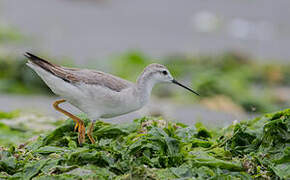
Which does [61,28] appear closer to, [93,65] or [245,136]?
[93,65]

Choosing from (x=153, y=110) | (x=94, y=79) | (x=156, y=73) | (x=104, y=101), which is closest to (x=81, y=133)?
(x=104, y=101)

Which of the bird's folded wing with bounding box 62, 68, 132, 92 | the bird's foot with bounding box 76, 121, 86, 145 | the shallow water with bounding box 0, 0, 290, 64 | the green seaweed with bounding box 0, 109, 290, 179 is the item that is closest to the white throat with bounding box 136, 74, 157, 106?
the bird's folded wing with bounding box 62, 68, 132, 92

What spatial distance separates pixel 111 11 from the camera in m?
13.9

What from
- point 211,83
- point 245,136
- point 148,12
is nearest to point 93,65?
point 211,83

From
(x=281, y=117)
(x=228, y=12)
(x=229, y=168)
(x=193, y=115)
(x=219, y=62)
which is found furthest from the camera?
(x=228, y=12)

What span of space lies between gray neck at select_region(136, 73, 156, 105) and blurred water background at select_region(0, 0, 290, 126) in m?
2.26

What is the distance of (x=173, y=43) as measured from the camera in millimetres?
12000

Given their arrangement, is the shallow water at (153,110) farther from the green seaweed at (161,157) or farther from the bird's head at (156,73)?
the green seaweed at (161,157)


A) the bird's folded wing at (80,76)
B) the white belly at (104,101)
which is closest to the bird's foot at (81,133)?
the white belly at (104,101)

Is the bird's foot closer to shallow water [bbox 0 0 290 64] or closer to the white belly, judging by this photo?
the white belly

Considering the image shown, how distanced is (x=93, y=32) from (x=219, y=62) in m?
3.18

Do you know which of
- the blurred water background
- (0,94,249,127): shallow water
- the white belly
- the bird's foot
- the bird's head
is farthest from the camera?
the blurred water background

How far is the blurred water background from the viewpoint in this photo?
8.55 metres

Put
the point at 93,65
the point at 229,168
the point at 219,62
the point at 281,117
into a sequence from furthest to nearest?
1. the point at 219,62
2. the point at 93,65
3. the point at 281,117
4. the point at 229,168
